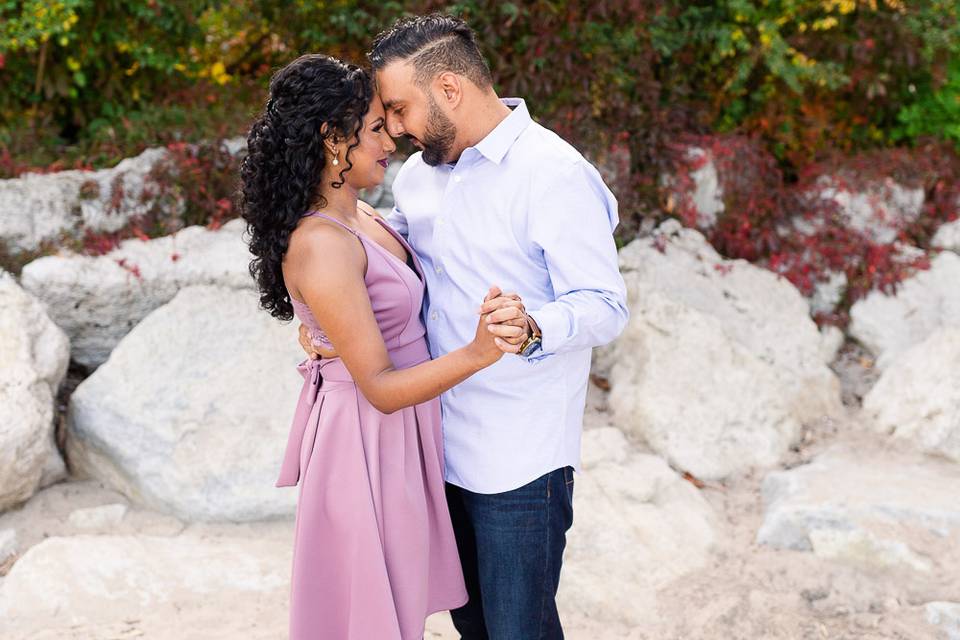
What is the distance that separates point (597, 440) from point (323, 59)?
2.82 m

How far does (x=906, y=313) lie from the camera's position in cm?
586

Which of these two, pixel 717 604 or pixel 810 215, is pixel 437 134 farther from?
pixel 810 215

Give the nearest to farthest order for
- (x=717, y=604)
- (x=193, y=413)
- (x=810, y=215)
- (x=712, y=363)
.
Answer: (x=717, y=604), (x=193, y=413), (x=712, y=363), (x=810, y=215)

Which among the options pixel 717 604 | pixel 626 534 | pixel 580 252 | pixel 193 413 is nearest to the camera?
pixel 580 252

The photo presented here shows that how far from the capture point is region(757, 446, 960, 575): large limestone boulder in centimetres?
400

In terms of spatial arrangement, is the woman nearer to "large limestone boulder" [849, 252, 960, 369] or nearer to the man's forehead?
the man's forehead

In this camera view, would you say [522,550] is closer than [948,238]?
Yes

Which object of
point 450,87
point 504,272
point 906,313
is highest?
point 450,87

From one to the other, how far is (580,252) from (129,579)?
259cm

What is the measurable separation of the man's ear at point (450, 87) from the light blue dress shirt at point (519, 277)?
133mm

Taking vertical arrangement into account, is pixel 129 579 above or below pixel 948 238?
below

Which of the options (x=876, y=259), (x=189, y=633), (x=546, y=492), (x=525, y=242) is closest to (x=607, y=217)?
(x=525, y=242)

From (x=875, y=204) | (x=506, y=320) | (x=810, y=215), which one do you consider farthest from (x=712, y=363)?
(x=506, y=320)

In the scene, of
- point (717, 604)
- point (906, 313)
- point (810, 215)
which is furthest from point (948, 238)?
point (717, 604)
